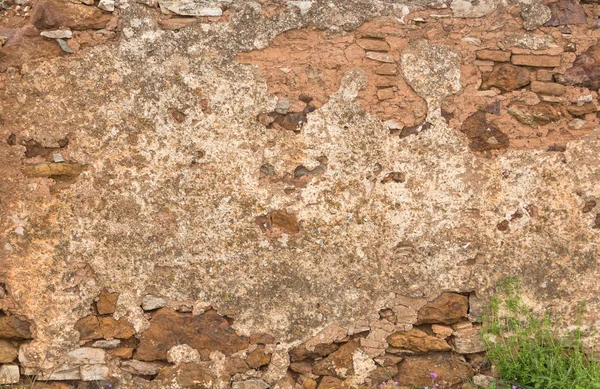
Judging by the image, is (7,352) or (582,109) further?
(582,109)

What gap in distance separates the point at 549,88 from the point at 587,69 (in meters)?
0.22

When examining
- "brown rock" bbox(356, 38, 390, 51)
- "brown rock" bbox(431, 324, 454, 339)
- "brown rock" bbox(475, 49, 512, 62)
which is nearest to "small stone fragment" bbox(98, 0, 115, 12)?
"brown rock" bbox(356, 38, 390, 51)

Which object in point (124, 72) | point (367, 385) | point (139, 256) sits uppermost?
point (124, 72)

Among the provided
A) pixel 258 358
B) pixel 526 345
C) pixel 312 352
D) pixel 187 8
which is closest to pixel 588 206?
pixel 526 345

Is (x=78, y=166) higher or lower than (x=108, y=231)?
higher

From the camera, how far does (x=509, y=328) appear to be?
333cm

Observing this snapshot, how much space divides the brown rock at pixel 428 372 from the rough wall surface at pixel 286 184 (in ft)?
0.04

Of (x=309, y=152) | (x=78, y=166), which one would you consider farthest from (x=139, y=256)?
(x=309, y=152)

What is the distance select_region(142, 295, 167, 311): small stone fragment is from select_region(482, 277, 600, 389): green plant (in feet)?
5.37

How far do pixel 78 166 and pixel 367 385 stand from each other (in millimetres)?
1813

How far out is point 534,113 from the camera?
3.36 meters

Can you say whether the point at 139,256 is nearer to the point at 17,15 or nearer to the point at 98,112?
the point at 98,112

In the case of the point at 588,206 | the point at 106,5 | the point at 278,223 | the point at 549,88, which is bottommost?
the point at 278,223

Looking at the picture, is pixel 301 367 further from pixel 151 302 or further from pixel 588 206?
pixel 588 206
